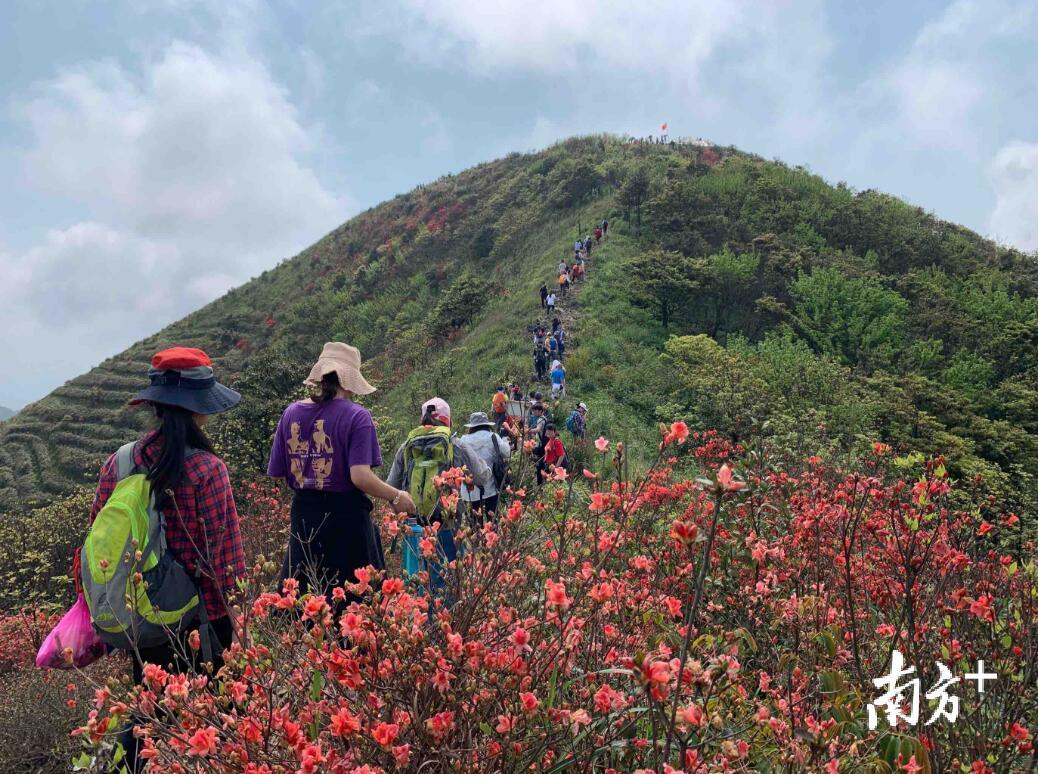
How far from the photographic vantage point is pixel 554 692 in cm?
142

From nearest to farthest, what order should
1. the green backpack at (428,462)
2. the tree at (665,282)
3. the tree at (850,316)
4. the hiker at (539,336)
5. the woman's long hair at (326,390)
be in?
the woman's long hair at (326,390)
the green backpack at (428,462)
the hiker at (539,336)
the tree at (850,316)
the tree at (665,282)

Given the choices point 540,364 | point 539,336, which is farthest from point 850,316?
point 540,364

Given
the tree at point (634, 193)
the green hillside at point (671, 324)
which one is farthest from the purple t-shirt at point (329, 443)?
the tree at point (634, 193)

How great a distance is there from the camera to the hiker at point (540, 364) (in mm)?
14281

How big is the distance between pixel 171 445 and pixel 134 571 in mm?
431

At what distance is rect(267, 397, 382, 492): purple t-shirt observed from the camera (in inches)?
106

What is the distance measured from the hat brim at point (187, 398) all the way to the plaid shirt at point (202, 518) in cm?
13

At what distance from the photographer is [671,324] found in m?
17.6

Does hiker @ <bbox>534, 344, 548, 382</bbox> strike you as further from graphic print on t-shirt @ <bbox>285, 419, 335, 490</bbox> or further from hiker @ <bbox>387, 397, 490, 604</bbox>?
graphic print on t-shirt @ <bbox>285, 419, 335, 490</bbox>

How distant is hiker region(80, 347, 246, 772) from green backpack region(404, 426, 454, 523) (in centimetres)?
131

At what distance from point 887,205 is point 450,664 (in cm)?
2876

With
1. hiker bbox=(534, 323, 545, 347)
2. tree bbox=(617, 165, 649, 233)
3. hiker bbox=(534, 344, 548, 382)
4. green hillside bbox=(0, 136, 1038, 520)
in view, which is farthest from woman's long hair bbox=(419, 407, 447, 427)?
tree bbox=(617, 165, 649, 233)

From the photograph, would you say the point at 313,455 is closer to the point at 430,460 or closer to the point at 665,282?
the point at 430,460

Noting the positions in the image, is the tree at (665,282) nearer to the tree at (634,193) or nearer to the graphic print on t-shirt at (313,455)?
the tree at (634,193)
